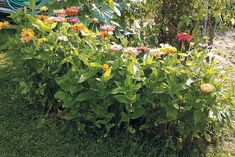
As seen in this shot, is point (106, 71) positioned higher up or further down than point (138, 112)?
higher up

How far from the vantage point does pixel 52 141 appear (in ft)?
10.7

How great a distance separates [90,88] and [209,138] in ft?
3.04

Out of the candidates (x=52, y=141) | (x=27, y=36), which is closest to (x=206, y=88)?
(x=52, y=141)

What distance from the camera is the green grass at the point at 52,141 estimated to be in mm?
3133

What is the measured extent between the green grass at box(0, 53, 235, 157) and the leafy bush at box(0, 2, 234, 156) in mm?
96

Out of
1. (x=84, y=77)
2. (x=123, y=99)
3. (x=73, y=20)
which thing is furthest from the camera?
(x=73, y=20)

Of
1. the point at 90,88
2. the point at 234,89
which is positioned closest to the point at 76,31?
the point at 90,88

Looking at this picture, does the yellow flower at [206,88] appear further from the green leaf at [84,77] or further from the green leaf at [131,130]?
the green leaf at [84,77]

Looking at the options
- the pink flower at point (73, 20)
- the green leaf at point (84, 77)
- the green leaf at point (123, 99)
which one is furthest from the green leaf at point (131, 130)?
the pink flower at point (73, 20)

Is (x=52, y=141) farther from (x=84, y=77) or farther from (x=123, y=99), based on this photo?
(x=123, y=99)

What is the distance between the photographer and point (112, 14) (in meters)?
3.86

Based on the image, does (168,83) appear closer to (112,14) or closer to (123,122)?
(123,122)

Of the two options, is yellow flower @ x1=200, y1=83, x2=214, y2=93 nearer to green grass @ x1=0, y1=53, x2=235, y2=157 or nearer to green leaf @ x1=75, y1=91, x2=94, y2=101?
green grass @ x1=0, y1=53, x2=235, y2=157

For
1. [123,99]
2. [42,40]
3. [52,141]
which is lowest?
[52,141]
